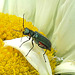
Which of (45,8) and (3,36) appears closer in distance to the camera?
(3,36)

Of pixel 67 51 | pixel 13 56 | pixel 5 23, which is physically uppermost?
pixel 5 23

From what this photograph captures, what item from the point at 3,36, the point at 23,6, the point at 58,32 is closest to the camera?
the point at 3,36

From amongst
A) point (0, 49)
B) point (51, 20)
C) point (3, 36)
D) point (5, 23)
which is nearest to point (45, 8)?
point (51, 20)

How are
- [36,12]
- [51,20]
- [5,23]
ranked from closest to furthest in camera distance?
[5,23]
[51,20]
[36,12]

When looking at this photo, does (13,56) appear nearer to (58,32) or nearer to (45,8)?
(58,32)

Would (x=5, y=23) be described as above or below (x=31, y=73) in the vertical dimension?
above

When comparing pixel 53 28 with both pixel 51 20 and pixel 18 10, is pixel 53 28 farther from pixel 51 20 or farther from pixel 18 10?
pixel 18 10

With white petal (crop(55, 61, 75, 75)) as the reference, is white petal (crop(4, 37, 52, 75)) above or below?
above

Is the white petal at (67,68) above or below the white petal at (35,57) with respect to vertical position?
below

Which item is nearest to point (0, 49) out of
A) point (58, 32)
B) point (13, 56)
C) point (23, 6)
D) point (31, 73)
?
point (13, 56)
